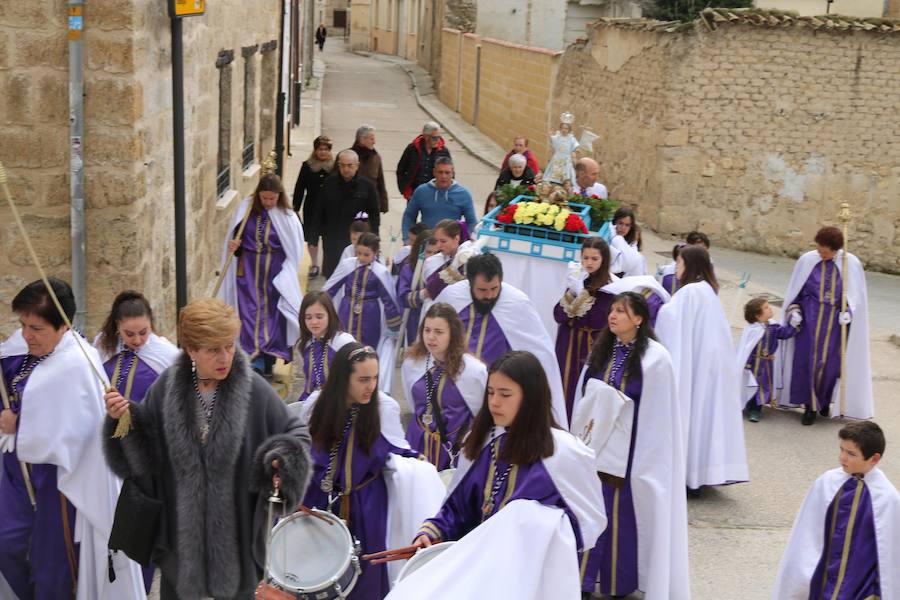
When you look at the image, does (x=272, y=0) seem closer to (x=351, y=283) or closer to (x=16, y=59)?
(x=351, y=283)

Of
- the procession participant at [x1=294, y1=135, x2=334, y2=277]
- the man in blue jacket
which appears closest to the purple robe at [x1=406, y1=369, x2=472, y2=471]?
the man in blue jacket

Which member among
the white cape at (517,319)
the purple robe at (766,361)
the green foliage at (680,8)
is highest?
the green foliage at (680,8)

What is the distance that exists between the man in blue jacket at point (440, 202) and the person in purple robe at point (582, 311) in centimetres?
294

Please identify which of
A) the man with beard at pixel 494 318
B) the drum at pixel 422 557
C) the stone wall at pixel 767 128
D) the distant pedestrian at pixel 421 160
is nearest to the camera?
the drum at pixel 422 557

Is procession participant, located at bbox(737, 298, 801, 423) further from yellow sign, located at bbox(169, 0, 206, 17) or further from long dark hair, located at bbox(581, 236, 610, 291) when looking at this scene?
yellow sign, located at bbox(169, 0, 206, 17)

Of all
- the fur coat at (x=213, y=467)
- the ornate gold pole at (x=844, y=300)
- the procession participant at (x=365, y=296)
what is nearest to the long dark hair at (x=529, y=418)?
the fur coat at (x=213, y=467)

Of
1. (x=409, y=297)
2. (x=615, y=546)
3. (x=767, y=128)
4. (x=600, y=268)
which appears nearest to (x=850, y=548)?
(x=615, y=546)

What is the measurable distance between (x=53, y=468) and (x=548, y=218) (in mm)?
5505

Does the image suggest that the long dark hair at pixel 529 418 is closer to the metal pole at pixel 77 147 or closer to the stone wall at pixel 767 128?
the metal pole at pixel 77 147

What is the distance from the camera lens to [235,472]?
4828mm

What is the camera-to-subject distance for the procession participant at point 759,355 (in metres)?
10.5

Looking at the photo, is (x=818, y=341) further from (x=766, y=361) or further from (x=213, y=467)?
(x=213, y=467)

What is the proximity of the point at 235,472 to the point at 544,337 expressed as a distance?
3418 millimetres

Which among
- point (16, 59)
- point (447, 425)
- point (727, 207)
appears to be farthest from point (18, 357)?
point (727, 207)
